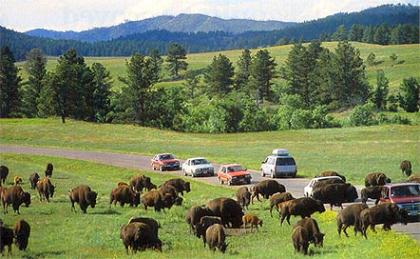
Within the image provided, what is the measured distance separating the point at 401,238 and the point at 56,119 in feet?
330

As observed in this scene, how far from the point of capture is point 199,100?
16175 centimetres

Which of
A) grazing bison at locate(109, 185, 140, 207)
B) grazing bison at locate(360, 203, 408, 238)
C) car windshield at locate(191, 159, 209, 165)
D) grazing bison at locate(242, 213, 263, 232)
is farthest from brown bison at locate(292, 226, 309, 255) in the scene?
car windshield at locate(191, 159, 209, 165)

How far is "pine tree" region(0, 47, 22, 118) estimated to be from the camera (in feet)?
433

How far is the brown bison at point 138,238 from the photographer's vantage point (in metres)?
24.8

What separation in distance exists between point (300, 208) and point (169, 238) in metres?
6.36

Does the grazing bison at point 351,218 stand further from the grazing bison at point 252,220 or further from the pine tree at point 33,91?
the pine tree at point 33,91

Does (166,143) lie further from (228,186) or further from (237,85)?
(237,85)

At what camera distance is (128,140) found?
310ft

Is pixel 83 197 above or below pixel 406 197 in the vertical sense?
below

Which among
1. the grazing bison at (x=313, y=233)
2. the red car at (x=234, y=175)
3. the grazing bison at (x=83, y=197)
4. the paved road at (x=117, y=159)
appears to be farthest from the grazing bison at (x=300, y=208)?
the red car at (x=234, y=175)

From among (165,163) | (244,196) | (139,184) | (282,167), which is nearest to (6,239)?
(244,196)

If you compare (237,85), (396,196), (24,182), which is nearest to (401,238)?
(396,196)

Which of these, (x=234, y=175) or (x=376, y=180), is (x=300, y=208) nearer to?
(x=376, y=180)

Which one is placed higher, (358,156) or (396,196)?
(396,196)
